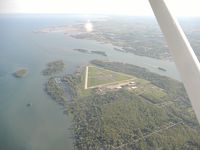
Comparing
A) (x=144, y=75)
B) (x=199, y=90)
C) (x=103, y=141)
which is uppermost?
(x=199, y=90)

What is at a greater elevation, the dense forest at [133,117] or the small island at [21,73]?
the small island at [21,73]

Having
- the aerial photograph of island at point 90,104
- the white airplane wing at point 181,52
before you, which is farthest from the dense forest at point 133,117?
the white airplane wing at point 181,52

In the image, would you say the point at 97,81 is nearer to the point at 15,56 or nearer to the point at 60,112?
the point at 60,112

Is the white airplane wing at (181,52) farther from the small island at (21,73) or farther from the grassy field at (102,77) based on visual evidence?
the small island at (21,73)

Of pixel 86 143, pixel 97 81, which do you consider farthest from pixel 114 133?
pixel 97 81

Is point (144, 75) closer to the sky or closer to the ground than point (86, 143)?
closer to the ground

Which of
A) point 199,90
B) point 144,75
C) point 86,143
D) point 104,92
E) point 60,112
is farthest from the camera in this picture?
point 144,75

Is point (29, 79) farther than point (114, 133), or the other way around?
point (29, 79)
